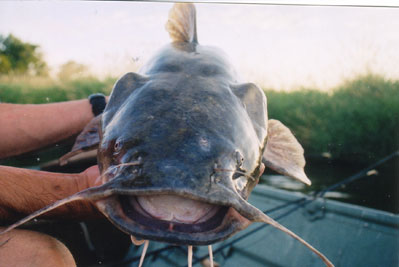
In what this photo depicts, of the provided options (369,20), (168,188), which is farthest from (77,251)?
(369,20)

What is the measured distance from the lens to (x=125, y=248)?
2.04 meters

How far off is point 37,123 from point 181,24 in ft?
3.63

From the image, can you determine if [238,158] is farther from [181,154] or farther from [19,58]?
[19,58]

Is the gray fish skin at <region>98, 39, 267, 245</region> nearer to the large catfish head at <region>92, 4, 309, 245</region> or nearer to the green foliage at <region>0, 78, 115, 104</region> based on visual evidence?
the large catfish head at <region>92, 4, 309, 245</region>

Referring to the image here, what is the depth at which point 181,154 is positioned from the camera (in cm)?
59

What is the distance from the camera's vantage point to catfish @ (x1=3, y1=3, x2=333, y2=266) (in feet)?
1.75

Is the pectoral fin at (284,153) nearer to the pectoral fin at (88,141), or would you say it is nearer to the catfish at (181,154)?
the catfish at (181,154)

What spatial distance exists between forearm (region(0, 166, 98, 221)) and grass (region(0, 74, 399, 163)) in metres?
1.31

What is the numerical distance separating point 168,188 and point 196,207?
0.08 metres

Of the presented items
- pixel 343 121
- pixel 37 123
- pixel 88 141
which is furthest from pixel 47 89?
pixel 343 121

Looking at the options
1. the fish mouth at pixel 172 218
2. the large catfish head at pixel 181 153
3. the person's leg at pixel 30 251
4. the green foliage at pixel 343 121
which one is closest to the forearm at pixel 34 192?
the person's leg at pixel 30 251

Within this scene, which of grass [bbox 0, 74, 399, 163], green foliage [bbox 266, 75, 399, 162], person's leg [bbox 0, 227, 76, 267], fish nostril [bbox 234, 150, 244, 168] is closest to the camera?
fish nostril [bbox 234, 150, 244, 168]

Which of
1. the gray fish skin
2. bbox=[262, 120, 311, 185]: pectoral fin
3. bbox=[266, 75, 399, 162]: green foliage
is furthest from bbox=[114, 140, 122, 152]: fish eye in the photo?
bbox=[266, 75, 399, 162]: green foliage

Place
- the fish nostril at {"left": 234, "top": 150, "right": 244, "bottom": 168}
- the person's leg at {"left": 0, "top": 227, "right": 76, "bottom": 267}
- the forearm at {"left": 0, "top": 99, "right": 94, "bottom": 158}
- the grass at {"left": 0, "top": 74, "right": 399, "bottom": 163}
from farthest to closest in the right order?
Result: the grass at {"left": 0, "top": 74, "right": 399, "bottom": 163}, the forearm at {"left": 0, "top": 99, "right": 94, "bottom": 158}, the person's leg at {"left": 0, "top": 227, "right": 76, "bottom": 267}, the fish nostril at {"left": 234, "top": 150, "right": 244, "bottom": 168}
